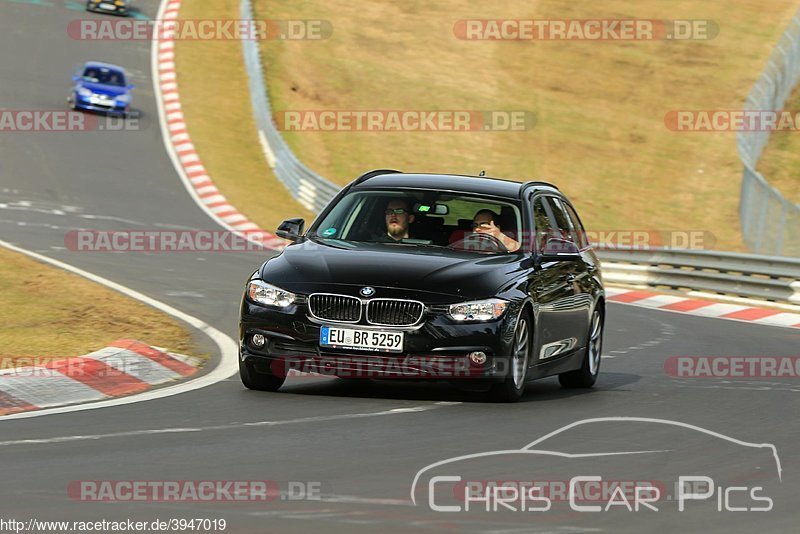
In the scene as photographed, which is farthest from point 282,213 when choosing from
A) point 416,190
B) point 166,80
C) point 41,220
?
point 416,190

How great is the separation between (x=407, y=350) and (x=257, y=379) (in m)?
1.18

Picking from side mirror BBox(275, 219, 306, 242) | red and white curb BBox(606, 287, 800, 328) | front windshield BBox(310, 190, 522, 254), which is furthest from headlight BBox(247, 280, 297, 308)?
red and white curb BBox(606, 287, 800, 328)

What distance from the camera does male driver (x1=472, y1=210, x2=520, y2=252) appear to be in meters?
11.4

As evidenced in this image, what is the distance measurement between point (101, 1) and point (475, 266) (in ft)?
133

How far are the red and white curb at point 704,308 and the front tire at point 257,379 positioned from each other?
1108 centimetres

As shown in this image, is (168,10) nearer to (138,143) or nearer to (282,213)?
(138,143)

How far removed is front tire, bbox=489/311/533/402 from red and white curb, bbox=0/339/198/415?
2.38m

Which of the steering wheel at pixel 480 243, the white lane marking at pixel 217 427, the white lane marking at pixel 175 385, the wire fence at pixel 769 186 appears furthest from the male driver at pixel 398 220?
the wire fence at pixel 769 186

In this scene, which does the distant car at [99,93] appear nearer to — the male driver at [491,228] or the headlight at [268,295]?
the male driver at [491,228]

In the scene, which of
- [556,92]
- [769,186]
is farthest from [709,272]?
[556,92]

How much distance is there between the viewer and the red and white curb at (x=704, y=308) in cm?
2114

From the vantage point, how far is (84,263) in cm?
1950

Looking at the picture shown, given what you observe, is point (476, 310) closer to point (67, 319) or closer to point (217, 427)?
point (217, 427)

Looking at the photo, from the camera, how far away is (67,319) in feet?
45.3
